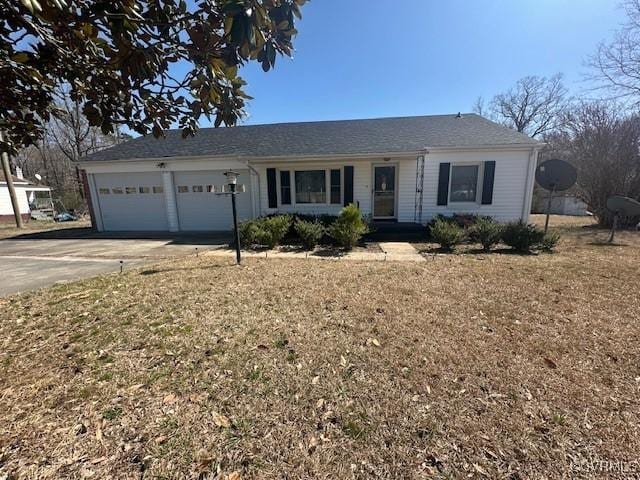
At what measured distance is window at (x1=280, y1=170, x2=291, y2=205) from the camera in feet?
33.6

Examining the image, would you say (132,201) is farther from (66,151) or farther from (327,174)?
(66,151)

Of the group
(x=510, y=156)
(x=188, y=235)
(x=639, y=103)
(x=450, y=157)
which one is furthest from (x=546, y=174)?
(x=188, y=235)

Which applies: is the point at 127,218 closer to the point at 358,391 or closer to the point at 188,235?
the point at 188,235

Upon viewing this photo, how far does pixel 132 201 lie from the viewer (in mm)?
11492

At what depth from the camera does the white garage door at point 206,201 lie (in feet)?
35.5

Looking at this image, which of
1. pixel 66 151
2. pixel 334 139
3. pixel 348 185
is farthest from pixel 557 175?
pixel 66 151

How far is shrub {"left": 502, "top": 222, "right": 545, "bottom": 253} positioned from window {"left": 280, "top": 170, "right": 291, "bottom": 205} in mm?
6985

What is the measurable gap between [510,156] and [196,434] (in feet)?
36.6

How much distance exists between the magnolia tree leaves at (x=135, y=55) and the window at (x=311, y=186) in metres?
7.19

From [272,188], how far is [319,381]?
8.59 metres

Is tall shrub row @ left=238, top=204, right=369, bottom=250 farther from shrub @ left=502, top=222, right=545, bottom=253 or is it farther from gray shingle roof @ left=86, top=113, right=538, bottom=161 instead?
shrub @ left=502, top=222, right=545, bottom=253

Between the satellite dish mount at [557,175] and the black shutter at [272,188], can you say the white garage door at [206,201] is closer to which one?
the black shutter at [272,188]

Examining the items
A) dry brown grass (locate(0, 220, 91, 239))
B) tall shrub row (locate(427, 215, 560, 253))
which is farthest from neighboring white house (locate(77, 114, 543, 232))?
dry brown grass (locate(0, 220, 91, 239))

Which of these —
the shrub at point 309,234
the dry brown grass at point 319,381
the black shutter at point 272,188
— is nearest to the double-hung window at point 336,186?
the black shutter at point 272,188
